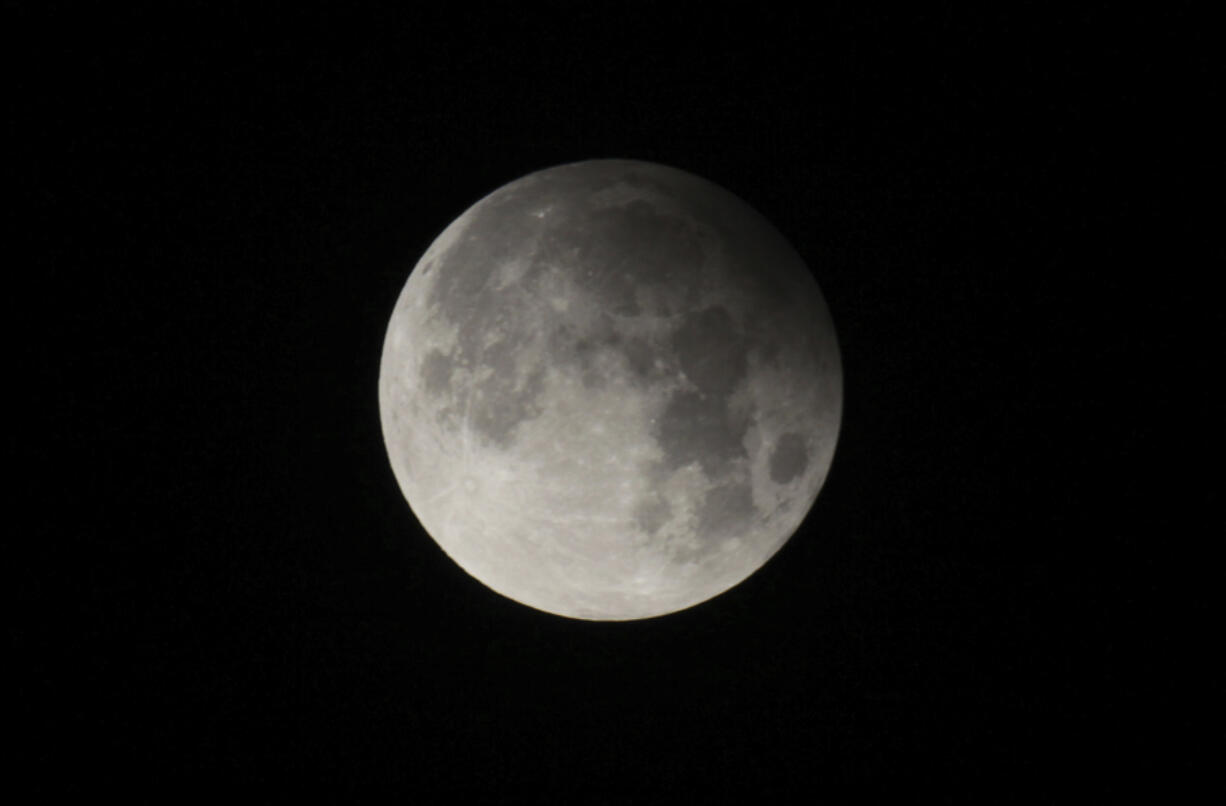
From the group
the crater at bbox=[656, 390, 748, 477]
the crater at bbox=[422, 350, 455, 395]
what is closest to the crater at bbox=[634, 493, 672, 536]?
the crater at bbox=[656, 390, 748, 477]

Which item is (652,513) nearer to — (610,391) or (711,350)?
(610,391)

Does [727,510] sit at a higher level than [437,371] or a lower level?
lower

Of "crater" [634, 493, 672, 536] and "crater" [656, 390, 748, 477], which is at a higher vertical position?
"crater" [656, 390, 748, 477]

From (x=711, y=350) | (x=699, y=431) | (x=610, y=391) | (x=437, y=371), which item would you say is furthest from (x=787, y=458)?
(x=437, y=371)

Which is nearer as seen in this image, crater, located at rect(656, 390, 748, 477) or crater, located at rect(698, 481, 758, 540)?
crater, located at rect(656, 390, 748, 477)

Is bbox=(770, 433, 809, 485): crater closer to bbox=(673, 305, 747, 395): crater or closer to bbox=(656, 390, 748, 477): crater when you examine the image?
bbox=(656, 390, 748, 477): crater

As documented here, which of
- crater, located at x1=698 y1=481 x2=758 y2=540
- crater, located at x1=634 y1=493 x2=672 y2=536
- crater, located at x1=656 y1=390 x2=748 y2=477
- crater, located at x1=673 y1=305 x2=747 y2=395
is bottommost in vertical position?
crater, located at x1=634 y1=493 x2=672 y2=536

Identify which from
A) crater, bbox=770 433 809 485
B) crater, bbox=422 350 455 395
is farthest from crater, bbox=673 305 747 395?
crater, bbox=422 350 455 395
